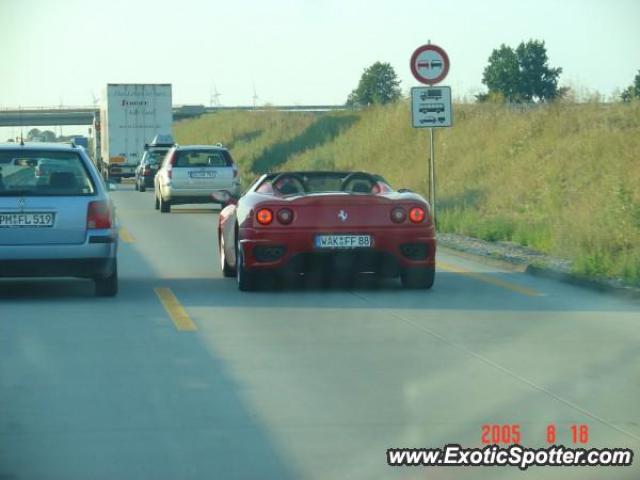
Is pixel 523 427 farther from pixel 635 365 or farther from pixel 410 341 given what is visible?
pixel 410 341

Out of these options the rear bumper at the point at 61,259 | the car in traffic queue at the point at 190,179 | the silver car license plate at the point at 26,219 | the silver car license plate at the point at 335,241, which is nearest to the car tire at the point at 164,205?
the car in traffic queue at the point at 190,179

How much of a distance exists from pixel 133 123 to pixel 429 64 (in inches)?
1350

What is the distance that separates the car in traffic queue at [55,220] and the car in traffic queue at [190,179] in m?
17.8

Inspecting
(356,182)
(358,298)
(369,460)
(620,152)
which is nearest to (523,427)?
(369,460)

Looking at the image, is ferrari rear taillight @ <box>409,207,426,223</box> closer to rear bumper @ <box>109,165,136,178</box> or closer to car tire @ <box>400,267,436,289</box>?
car tire @ <box>400,267,436,289</box>

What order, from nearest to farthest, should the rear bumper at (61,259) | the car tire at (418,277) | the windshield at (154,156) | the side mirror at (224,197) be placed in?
the rear bumper at (61,259) → the car tire at (418,277) → the side mirror at (224,197) → the windshield at (154,156)

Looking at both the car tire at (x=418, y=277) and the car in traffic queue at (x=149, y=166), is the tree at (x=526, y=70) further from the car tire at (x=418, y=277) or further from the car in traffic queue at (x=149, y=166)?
the car tire at (x=418, y=277)

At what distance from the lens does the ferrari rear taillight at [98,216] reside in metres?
13.8

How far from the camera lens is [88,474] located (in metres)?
6.54

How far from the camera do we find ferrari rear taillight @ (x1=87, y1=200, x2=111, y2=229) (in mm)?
13758

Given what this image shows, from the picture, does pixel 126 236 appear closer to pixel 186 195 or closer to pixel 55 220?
pixel 186 195

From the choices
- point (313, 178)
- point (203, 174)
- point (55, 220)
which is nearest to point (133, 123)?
point (203, 174)

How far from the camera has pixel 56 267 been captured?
536 inches

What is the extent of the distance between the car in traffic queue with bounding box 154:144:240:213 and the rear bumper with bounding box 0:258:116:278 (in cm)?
1822
